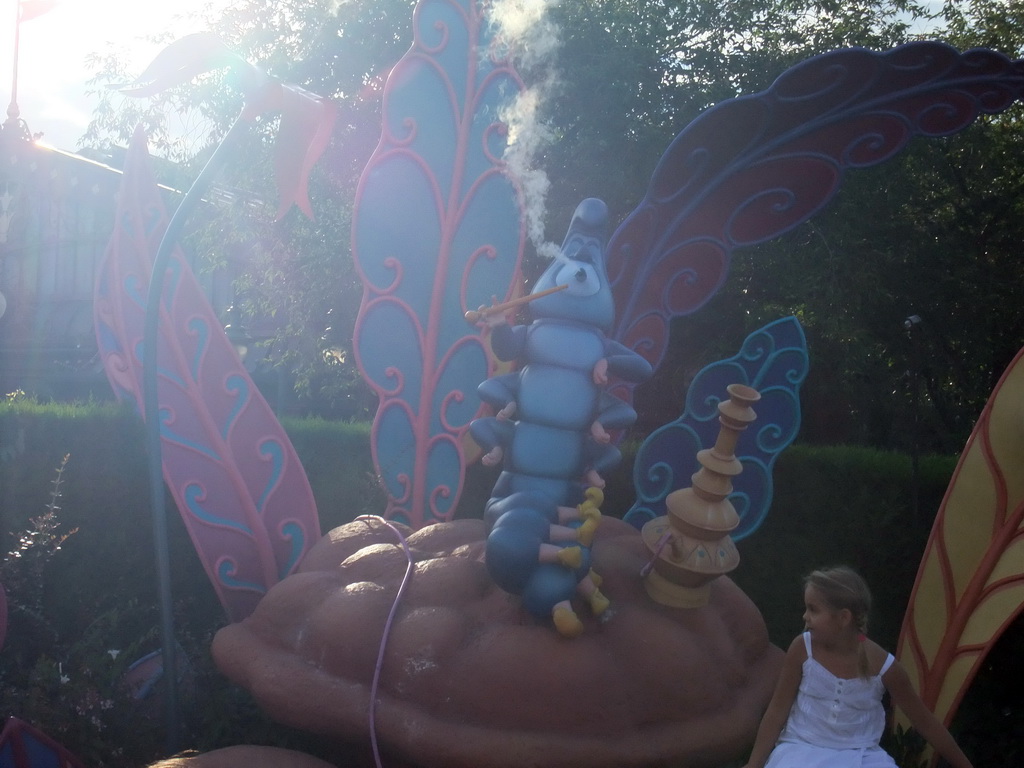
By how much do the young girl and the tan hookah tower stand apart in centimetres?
89

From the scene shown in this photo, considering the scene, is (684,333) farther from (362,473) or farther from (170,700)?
(170,700)

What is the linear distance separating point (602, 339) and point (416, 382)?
1337 millimetres

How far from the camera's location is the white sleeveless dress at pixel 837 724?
8.32 ft

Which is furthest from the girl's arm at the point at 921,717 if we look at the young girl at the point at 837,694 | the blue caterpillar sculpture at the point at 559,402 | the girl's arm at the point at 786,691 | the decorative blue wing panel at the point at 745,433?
the decorative blue wing panel at the point at 745,433

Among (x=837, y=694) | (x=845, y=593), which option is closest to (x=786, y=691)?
(x=837, y=694)

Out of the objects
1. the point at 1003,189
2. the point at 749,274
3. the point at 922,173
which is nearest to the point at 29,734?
the point at 749,274

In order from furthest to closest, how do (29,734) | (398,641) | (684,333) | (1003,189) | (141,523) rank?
(1003,189)
(684,333)
(141,523)
(398,641)
(29,734)

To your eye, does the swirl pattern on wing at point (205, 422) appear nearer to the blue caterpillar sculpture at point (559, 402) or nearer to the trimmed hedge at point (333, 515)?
the trimmed hedge at point (333, 515)

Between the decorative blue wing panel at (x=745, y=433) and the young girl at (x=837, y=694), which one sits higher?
the decorative blue wing panel at (x=745, y=433)

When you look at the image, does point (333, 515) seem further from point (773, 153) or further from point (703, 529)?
point (773, 153)

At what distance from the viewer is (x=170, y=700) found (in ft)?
12.3

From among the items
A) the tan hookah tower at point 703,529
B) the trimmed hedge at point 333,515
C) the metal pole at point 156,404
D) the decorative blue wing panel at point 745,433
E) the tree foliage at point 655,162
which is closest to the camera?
the tan hookah tower at point 703,529

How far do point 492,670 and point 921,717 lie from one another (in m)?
1.33

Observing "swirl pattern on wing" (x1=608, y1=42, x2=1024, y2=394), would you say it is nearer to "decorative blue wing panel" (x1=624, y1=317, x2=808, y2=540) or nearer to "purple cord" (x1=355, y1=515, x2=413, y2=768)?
"decorative blue wing panel" (x1=624, y1=317, x2=808, y2=540)
